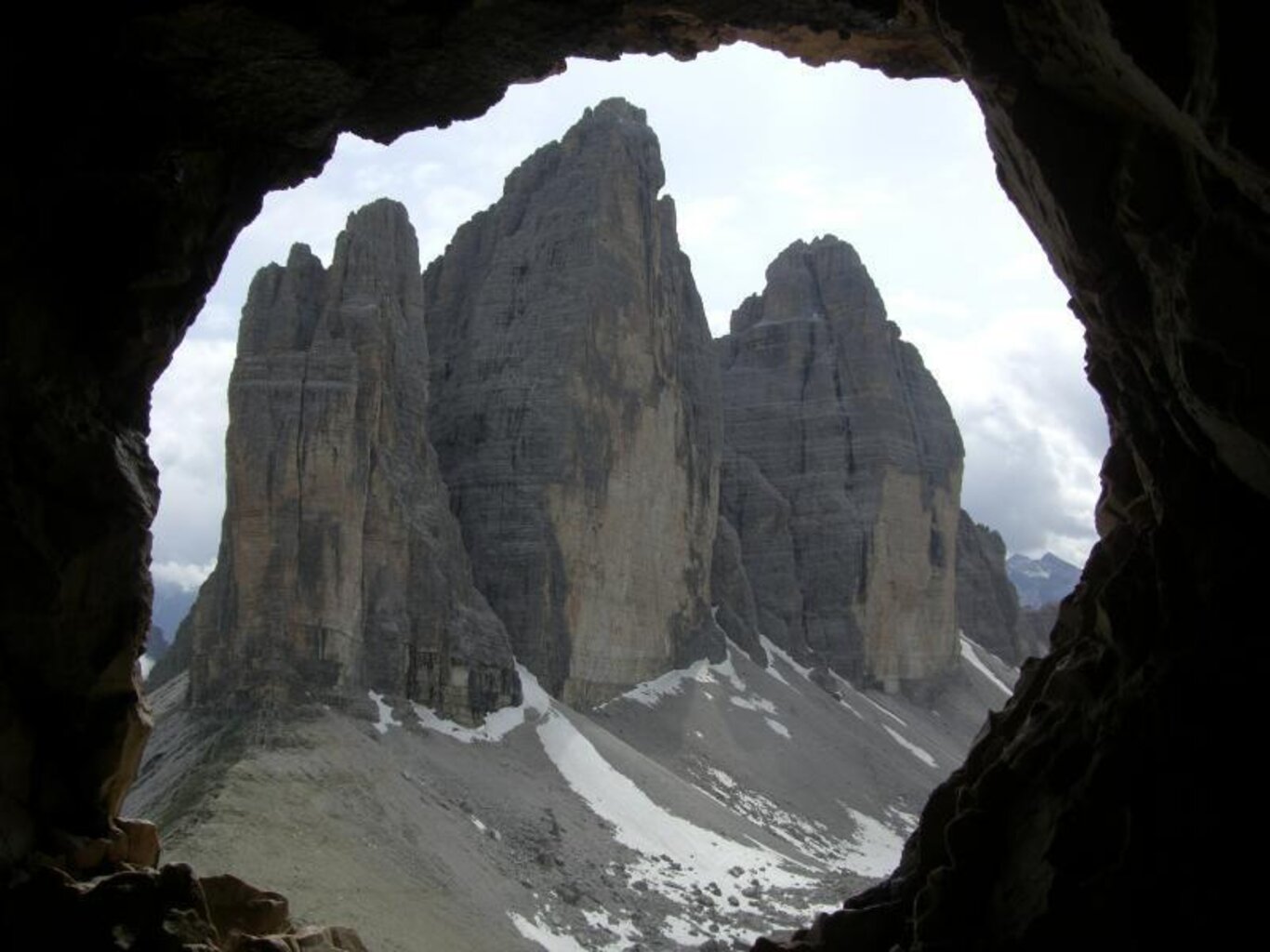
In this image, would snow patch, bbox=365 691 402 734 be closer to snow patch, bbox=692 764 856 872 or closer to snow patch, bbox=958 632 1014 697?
snow patch, bbox=692 764 856 872

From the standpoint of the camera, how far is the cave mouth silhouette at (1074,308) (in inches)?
368

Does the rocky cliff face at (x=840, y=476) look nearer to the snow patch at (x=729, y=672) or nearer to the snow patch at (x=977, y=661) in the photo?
the snow patch at (x=977, y=661)

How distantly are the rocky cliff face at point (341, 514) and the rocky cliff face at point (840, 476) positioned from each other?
Result: 42262mm

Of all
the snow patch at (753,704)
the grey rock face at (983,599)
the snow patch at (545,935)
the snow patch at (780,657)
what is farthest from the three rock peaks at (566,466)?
the grey rock face at (983,599)

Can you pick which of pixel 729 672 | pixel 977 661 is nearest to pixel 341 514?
pixel 729 672

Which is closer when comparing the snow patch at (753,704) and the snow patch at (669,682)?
the snow patch at (669,682)

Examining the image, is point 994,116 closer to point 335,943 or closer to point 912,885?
point 912,885

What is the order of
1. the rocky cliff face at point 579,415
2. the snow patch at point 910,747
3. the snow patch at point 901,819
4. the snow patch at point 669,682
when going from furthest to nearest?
the snow patch at point 910,747
the snow patch at point 901,819
the snow patch at point 669,682
the rocky cliff face at point 579,415

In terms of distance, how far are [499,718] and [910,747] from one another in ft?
130

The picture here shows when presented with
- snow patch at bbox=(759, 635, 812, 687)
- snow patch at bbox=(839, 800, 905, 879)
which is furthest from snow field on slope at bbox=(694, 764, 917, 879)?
snow patch at bbox=(759, 635, 812, 687)

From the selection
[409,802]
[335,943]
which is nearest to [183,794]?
[409,802]

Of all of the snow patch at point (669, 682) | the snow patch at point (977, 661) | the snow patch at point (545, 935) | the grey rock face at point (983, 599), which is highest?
the grey rock face at point (983, 599)

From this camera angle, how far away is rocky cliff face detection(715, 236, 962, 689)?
307 ft

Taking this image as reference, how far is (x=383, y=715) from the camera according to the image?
149 feet
